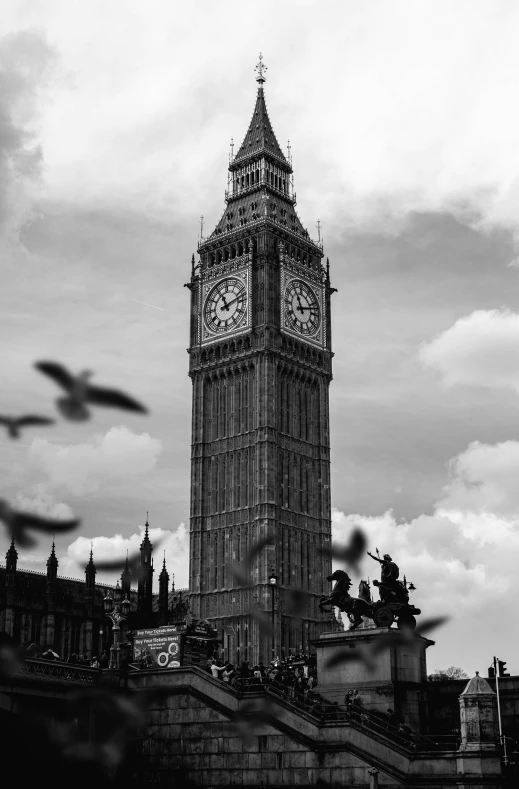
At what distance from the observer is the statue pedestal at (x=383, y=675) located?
38.7 m

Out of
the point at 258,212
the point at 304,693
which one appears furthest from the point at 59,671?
the point at 258,212

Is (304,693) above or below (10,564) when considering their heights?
below

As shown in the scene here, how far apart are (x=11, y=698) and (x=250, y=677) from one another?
871 centimetres

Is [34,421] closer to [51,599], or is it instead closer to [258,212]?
[258,212]

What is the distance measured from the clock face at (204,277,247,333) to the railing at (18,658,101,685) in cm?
5800

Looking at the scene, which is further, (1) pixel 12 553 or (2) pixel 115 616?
(1) pixel 12 553

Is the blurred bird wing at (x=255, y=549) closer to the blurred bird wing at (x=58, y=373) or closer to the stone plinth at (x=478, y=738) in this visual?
the blurred bird wing at (x=58, y=373)

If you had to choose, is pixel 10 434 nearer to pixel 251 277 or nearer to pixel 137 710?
pixel 137 710

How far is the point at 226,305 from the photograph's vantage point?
3836 inches

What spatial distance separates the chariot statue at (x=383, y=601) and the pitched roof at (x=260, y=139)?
6828 centimetres

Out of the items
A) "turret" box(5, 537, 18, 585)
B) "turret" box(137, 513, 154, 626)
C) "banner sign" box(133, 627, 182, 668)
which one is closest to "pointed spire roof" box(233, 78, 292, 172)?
"turret" box(137, 513, 154, 626)

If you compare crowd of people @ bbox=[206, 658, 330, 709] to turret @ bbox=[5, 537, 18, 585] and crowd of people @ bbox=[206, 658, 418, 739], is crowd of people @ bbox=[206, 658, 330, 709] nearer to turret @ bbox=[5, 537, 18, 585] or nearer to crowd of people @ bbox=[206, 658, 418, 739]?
crowd of people @ bbox=[206, 658, 418, 739]

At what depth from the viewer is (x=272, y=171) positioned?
103812mm

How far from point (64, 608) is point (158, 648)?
6488 centimetres
